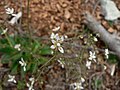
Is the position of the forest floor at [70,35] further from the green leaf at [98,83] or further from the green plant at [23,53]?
the green plant at [23,53]

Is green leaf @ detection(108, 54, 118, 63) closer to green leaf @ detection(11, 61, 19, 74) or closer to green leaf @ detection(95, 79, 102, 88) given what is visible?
green leaf @ detection(95, 79, 102, 88)

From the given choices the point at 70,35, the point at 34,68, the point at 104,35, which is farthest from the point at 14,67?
the point at 104,35

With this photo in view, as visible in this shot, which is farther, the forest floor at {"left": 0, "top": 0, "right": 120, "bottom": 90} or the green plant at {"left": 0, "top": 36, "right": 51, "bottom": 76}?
the forest floor at {"left": 0, "top": 0, "right": 120, "bottom": 90}

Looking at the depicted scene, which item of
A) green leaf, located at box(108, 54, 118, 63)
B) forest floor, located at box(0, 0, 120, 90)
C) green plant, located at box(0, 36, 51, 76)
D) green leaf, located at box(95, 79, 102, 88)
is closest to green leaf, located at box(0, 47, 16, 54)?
green plant, located at box(0, 36, 51, 76)

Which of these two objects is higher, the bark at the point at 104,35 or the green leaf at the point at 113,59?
the bark at the point at 104,35

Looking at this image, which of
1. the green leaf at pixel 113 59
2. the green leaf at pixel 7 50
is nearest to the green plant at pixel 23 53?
the green leaf at pixel 7 50

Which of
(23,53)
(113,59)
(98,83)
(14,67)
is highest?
(23,53)

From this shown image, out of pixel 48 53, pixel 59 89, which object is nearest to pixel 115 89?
pixel 59 89

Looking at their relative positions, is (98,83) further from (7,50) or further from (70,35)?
(7,50)
